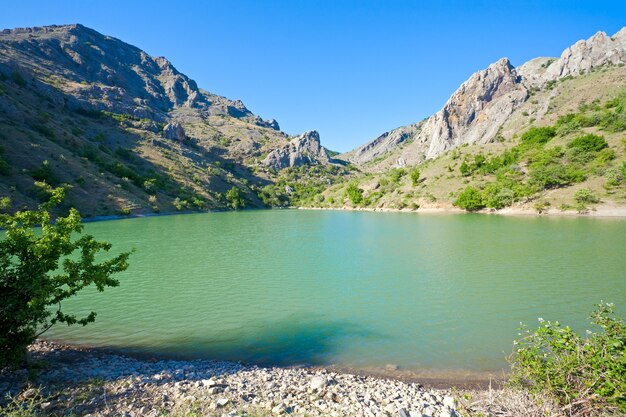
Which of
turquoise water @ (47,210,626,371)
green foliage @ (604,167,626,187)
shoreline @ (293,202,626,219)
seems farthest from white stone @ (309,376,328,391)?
green foliage @ (604,167,626,187)

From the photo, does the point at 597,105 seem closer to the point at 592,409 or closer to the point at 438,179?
the point at 438,179

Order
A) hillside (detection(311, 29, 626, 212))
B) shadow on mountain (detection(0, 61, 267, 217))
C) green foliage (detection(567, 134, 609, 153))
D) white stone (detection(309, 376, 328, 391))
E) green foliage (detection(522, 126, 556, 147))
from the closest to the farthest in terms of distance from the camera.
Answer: white stone (detection(309, 376, 328, 391)), shadow on mountain (detection(0, 61, 267, 217)), hillside (detection(311, 29, 626, 212)), green foliage (detection(567, 134, 609, 153)), green foliage (detection(522, 126, 556, 147))

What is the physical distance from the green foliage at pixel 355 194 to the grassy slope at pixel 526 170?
5.36 ft

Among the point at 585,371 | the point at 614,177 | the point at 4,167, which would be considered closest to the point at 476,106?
the point at 614,177

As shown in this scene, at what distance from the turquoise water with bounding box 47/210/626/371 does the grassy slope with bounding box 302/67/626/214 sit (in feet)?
156

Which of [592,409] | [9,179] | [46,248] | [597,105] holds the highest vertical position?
[597,105]

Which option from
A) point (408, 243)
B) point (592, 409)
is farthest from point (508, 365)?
point (408, 243)

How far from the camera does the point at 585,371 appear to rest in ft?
21.0

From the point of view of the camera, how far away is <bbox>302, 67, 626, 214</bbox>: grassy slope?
76100mm

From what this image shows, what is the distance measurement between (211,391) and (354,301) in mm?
11829

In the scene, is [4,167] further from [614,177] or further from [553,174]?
[614,177]

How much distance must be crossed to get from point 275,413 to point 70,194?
88183 millimetres

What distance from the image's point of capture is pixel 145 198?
97.6 metres

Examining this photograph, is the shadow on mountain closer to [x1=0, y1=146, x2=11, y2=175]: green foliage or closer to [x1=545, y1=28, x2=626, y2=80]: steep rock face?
[x1=0, y1=146, x2=11, y2=175]: green foliage
